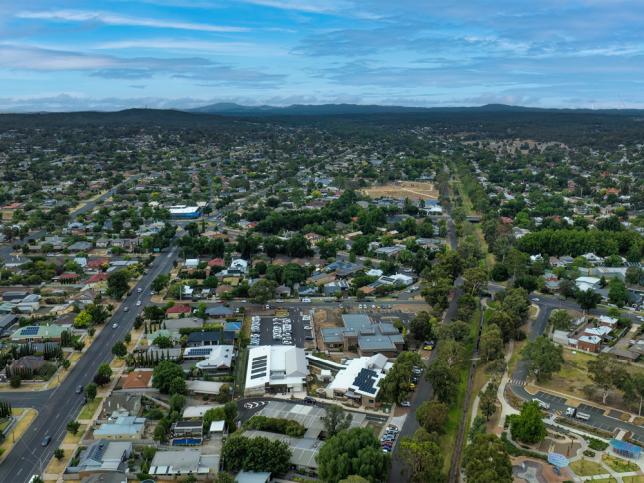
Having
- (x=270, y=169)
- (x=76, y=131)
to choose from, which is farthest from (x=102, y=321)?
(x=76, y=131)

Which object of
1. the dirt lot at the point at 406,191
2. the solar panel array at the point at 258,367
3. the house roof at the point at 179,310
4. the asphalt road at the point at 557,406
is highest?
the solar panel array at the point at 258,367

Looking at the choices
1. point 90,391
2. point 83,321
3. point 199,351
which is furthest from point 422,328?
point 83,321

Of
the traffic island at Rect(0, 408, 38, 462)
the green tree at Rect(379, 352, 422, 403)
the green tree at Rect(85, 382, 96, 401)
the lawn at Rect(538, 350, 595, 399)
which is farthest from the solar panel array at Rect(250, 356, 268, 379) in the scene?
the lawn at Rect(538, 350, 595, 399)

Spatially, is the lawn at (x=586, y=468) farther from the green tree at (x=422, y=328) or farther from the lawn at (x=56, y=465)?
the lawn at (x=56, y=465)

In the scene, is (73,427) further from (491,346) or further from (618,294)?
(618,294)

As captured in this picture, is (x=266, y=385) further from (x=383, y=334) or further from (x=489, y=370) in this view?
(x=489, y=370)

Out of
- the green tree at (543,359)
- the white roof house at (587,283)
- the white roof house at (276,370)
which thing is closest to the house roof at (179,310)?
the white roof house at (276,370)
